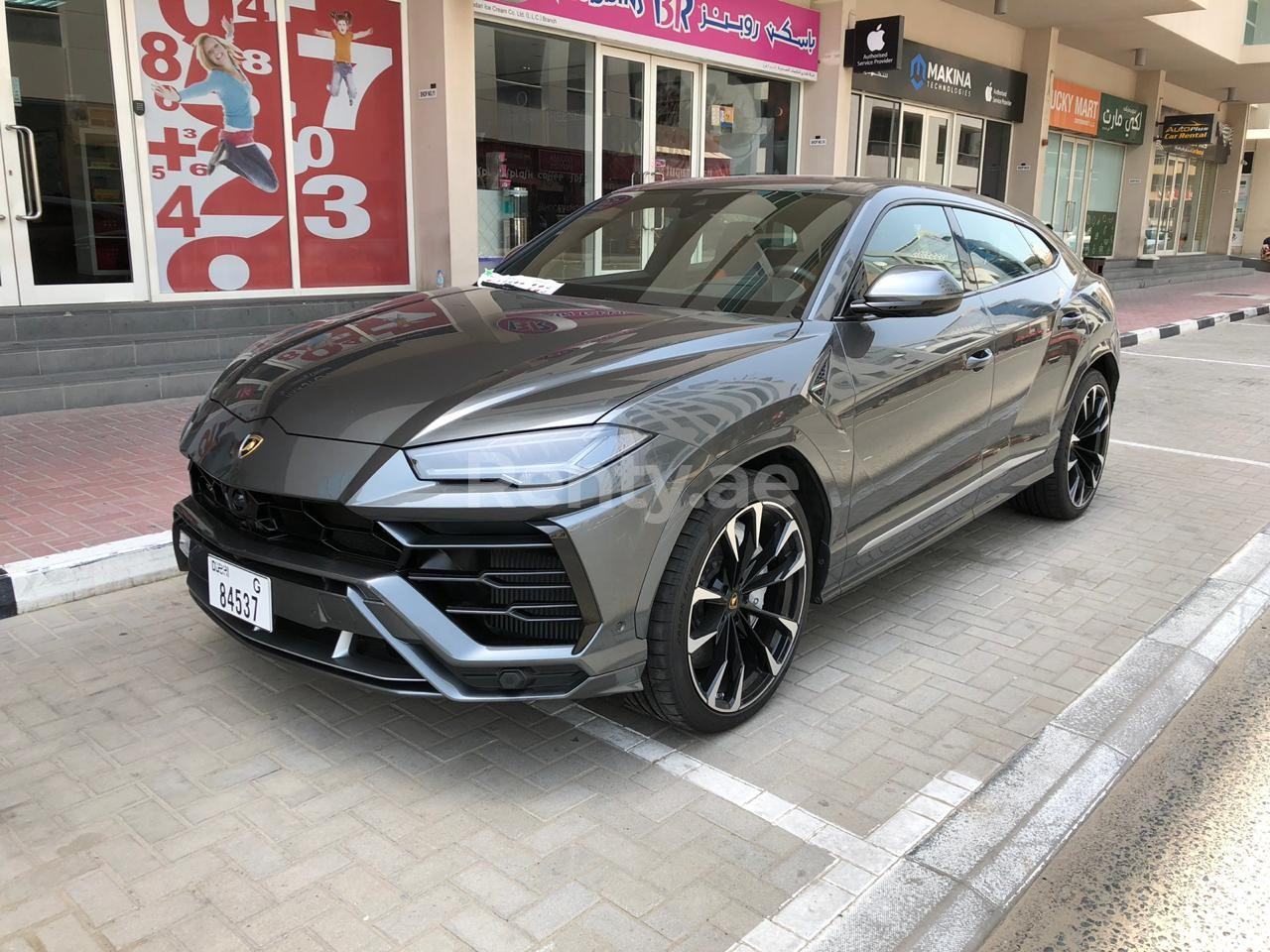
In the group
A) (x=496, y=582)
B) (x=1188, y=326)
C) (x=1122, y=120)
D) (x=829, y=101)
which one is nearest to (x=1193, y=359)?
(x=1188, y=326)

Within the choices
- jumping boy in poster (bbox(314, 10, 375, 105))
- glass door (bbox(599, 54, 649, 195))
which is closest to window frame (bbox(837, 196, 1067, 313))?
jumping boy in poster (bbox(314, 10, 375, 105))

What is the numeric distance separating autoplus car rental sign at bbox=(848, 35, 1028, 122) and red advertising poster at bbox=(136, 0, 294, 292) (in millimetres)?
8668

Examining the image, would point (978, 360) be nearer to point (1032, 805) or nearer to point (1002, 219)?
point (1002, 219)

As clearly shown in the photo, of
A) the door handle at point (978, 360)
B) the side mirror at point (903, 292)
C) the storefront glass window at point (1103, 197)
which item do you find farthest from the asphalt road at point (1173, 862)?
the storefront glass window at point (1103, 197)

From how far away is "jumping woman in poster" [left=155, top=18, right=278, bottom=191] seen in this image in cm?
823

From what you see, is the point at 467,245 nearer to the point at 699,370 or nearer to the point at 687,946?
the point at 699,370

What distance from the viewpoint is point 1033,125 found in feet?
61.8

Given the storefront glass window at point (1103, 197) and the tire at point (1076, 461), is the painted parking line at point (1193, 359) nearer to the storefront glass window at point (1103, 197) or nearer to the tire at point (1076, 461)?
the tire at point (1076, 461)

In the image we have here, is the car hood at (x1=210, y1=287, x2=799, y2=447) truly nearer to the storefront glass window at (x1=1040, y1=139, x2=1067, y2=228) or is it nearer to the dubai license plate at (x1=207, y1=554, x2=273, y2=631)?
the dubai license plate at (x1=207, y1=554, x2=273, y2=631)

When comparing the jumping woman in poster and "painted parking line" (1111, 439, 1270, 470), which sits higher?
the jumping woman in poster

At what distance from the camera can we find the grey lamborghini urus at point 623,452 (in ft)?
8.66

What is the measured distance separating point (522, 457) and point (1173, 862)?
2.10 meters

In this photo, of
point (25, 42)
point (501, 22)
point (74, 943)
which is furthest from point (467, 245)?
point (74, 943)

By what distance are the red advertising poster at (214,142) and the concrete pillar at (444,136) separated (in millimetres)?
1294
